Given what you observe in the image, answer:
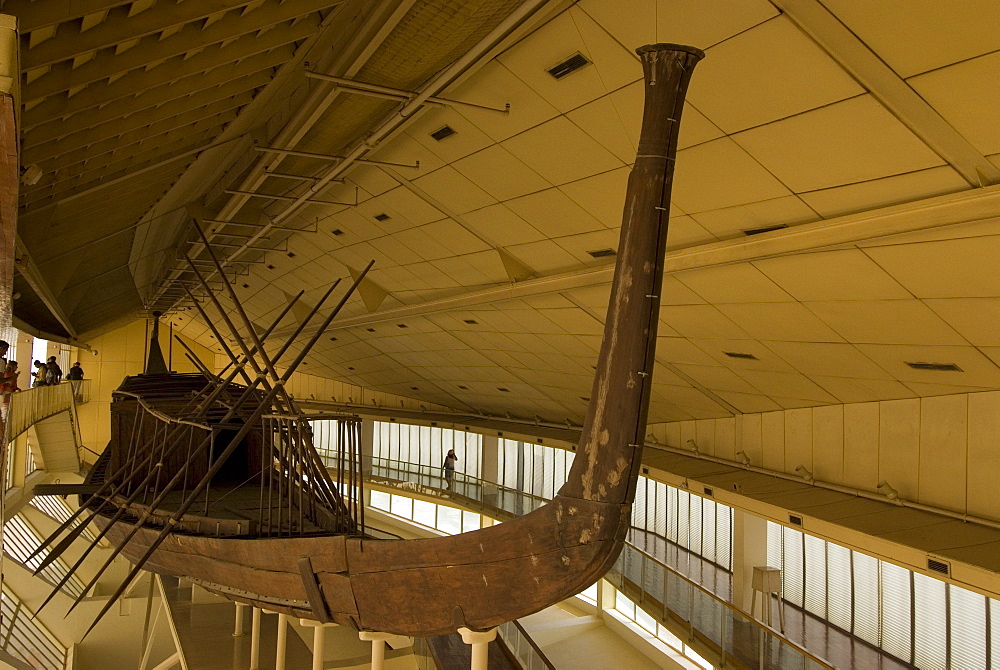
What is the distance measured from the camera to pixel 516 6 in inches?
218

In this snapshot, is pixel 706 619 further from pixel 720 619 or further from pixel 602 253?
pixel 602 253

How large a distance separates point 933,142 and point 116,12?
4874 millimetres

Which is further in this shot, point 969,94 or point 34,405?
point 34,405

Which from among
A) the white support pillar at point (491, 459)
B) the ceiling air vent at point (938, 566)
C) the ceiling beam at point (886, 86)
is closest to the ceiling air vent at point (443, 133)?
the ceiling beam at point (886, 86)

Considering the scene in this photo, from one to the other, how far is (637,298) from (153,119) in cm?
509

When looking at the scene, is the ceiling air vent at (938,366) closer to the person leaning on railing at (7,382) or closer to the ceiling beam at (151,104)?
the ceiling beam at (151,104)

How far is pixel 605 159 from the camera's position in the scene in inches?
271

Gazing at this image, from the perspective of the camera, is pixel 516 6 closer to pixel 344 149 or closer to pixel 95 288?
pixel 344 149

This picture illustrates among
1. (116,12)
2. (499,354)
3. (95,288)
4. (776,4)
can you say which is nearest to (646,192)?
(776,4)

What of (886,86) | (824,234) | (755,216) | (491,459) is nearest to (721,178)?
(755,216)

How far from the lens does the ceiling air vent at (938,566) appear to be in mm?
6668

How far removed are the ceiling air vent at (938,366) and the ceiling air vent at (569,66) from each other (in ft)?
14.7

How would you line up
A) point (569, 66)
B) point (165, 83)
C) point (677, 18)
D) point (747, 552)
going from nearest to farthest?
point (677, 18) < point (165, 83) < point (569, 66) < point (747, 552)

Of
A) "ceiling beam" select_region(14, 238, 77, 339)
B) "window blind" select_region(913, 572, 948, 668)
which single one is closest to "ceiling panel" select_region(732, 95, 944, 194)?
"ceiling beam" select_region(14, 238, 77, 339)
